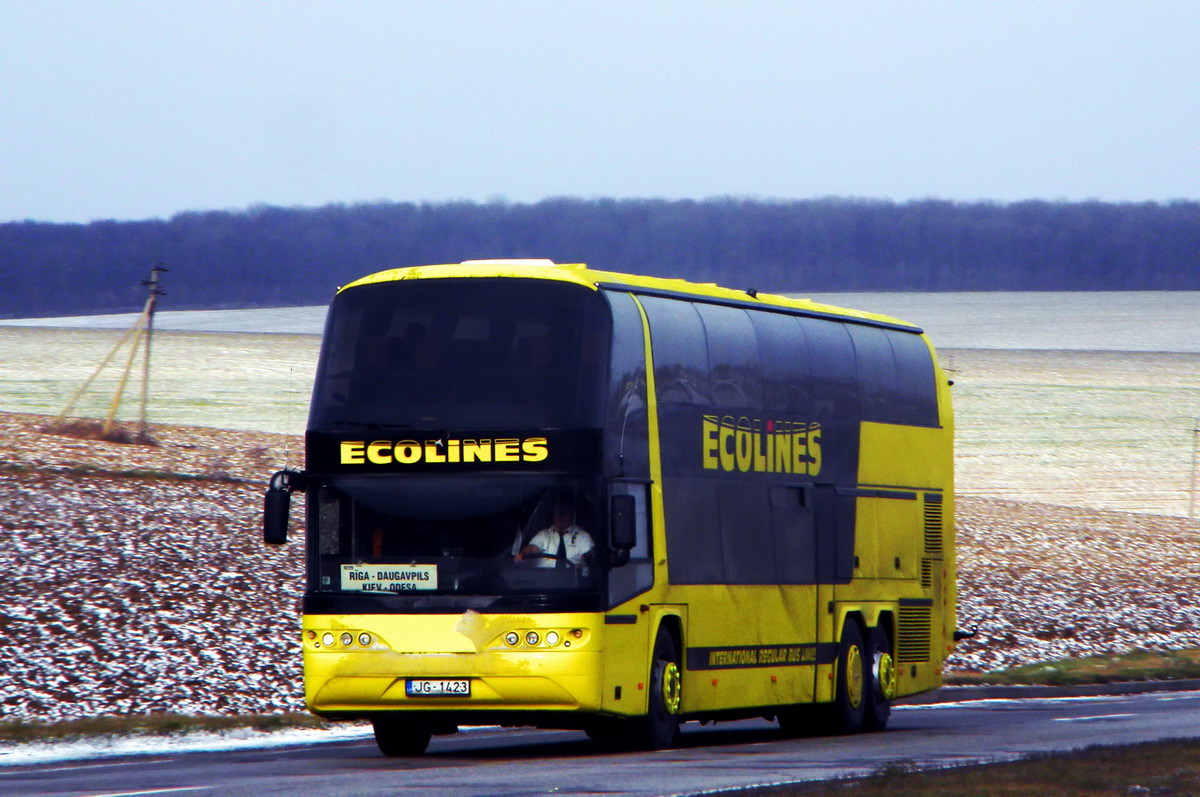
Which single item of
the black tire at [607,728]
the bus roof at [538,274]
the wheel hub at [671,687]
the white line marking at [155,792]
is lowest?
the black tire at [607,728]

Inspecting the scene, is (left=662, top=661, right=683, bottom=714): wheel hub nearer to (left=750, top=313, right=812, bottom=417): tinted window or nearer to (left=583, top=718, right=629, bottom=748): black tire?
(left=583, top=718, right=629, bottom=748): black tire

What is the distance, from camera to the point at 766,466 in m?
18.5

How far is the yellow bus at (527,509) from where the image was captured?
15.4m

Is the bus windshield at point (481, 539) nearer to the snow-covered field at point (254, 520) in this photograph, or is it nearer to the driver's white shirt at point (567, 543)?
the driver's white shirt at point (567, 543)

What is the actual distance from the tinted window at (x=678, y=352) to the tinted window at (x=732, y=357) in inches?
6.1

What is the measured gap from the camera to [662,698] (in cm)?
1644

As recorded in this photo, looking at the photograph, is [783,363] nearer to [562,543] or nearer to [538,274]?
[538,274]

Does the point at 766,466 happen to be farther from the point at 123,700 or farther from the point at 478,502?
the point at 123,700

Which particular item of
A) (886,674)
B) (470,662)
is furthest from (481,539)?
(886,674)

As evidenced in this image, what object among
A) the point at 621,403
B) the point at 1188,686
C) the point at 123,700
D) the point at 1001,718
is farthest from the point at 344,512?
the point at 1188,686

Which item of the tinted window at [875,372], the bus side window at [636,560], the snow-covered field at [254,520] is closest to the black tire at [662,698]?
the bus side window at [636,560]

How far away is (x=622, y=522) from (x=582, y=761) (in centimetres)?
189

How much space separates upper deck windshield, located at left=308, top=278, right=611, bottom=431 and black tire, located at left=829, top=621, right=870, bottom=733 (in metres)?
5.57

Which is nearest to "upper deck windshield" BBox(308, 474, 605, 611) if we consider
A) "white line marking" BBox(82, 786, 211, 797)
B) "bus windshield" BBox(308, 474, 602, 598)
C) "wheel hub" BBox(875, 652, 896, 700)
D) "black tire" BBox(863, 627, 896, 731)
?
"bus windshield" BBox(308, 474, 602, 598)
